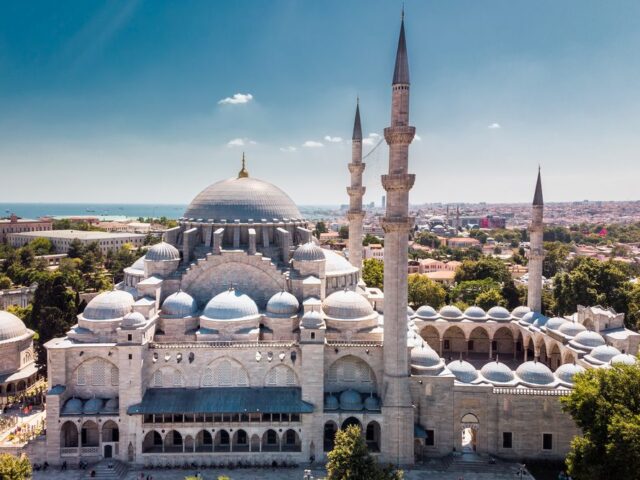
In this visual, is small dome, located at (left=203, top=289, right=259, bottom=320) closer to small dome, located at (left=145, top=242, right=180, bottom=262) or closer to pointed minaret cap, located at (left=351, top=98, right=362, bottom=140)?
small dome, located at (left=145, top=242, right=180, bottom=262)

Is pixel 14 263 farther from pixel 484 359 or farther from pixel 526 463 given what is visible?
pixel 526 463

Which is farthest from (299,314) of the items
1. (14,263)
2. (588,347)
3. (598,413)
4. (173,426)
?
(14,263)

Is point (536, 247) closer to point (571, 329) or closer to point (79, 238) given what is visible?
point (571, 329)

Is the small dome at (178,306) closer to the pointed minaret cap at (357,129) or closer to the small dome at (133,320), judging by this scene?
the small dome at (133,320)

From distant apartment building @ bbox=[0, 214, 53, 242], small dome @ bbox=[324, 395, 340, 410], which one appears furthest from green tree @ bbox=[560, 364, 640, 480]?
distant apartment building @ bbox=[0, 214, 53, 242]

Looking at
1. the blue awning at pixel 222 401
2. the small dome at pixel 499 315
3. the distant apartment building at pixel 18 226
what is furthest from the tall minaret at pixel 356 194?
the distant apartment building at pixel 18 226

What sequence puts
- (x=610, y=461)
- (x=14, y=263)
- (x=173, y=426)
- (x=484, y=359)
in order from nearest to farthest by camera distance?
(x=610, y=461) < (x=173, y=426) < (x=484, y=359) < (x=14, y=263)
